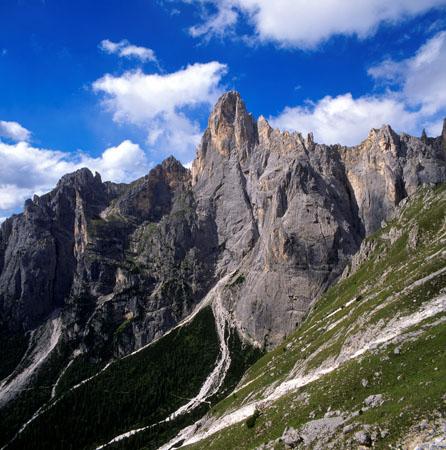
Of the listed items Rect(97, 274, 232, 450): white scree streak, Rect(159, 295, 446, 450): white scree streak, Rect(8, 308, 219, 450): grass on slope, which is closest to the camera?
Rect(159, 295, 446, 450): white scree streak

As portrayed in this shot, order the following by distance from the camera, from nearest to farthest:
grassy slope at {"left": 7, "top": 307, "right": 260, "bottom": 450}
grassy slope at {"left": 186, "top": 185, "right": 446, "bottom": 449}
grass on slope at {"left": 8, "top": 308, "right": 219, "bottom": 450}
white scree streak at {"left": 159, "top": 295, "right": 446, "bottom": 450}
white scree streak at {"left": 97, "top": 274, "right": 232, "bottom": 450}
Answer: grassy slope at {"left": 186, "top": 185, "right": 446, "bottom": 449} → white scree streak at {"left": 159, "top": 295, "right": 446, "bottom": 450} → white scree streak at {"left": 97, "top": 274, "right": 232, "bottom": 450} → grassy slope at {"left": 7, "top": 307, "right": 260, "bottom": 450} → grass on slope at {"left": 8, "top": 308, "right": 219, "bottom": 450}

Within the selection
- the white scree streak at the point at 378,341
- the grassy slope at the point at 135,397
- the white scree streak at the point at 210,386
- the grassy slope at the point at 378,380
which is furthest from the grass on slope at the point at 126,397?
the white scree streak at the point at 378,341

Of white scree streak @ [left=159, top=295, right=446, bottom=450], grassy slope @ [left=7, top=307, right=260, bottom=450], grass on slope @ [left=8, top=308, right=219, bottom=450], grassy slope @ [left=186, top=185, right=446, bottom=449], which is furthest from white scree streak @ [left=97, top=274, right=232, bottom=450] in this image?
white scree streak @ [left=159, top=295, right=446, bottom=450]

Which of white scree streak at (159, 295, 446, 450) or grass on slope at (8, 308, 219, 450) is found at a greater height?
grass on slope at (8, 308, 219, 450)

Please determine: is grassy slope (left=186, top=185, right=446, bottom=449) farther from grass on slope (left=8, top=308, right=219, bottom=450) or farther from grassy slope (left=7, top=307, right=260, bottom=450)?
grass on slope (left=8, top=308, right=219, bottom=450)

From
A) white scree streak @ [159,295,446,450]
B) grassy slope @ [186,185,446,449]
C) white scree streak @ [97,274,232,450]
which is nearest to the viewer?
grassy slope @ [186,185,446,449]

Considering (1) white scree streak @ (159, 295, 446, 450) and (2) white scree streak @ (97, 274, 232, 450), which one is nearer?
(1) white scree streak @ (159, 295, 446, 450)

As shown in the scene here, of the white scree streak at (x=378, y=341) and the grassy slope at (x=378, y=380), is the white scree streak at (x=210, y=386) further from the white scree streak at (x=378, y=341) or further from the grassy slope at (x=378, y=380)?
the white scree streak at (x=378, y=341)

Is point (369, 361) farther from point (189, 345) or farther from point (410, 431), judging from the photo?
point (189, 345)

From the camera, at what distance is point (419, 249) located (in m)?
95.1

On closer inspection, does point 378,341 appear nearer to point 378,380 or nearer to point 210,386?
point 378,380

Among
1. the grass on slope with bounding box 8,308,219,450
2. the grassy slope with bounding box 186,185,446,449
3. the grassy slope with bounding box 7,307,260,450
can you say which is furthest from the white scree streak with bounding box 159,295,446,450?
the grass on slope with bounding box 8,308,219,450

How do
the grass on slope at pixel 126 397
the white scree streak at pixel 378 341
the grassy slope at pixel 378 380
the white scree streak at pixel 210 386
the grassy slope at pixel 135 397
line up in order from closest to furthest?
the grassy slope at pixel 378 380, the white scree streak at pixel 378 341, the white scree streak at pixel 210 386, the grassy slope at pixel 135 397, the grass on slope at pixel 126 397

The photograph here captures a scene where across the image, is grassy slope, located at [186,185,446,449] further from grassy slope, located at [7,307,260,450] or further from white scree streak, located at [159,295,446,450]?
grassy slope, located at [7,307,260,450]
